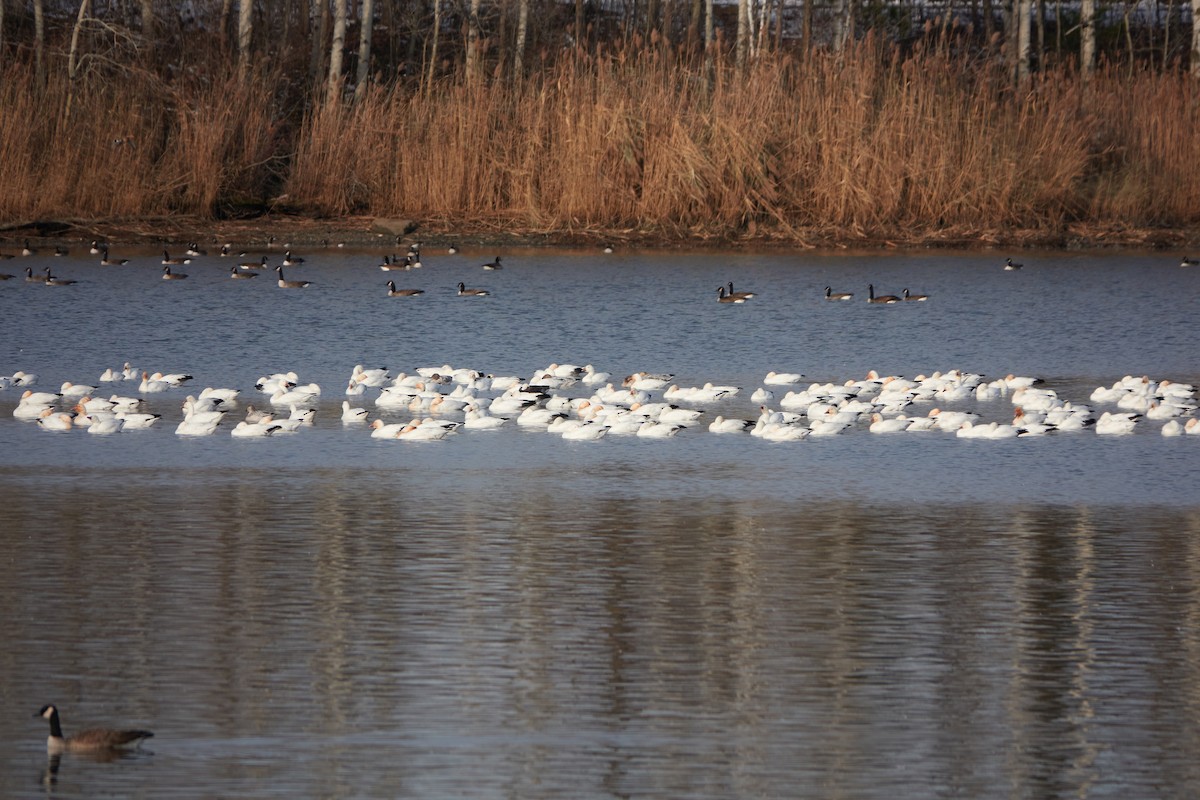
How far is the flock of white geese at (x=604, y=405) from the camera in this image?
12352 mm

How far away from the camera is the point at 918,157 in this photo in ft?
82.1

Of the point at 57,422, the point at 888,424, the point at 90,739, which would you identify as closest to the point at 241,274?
the point at 57,422

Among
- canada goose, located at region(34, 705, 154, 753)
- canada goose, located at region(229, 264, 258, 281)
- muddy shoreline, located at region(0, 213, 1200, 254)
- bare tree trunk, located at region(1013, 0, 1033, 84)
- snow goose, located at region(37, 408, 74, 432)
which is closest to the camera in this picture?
canada goose, located at region(34, 705, 154, 753)

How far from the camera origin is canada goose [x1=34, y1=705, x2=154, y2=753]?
5.69 m

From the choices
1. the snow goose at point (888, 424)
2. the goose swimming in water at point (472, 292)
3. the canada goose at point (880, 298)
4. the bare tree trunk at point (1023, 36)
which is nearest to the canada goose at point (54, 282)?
the goose swimming in water at point (472, 292)

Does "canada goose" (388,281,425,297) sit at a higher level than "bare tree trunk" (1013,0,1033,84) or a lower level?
lower

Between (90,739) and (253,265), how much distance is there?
1862 cm

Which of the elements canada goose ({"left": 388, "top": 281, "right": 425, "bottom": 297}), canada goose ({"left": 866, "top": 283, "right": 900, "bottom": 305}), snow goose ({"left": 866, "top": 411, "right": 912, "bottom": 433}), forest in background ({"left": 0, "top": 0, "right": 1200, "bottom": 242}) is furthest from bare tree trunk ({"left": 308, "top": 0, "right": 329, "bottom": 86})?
snow goose ({"left": 866, "top": 411, "right": 912, "bottom": 433})

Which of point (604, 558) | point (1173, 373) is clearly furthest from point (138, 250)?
point (604, 558)

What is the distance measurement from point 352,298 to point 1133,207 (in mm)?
12108

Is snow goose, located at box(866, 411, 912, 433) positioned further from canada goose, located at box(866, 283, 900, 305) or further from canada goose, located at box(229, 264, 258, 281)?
canada goose, located at box(229, 264, 258, 281)

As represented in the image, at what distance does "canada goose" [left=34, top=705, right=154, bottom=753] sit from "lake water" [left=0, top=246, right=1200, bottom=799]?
0.06 metres

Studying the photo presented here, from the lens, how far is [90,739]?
570cm

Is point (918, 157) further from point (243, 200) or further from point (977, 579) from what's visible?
point (977, 579)
